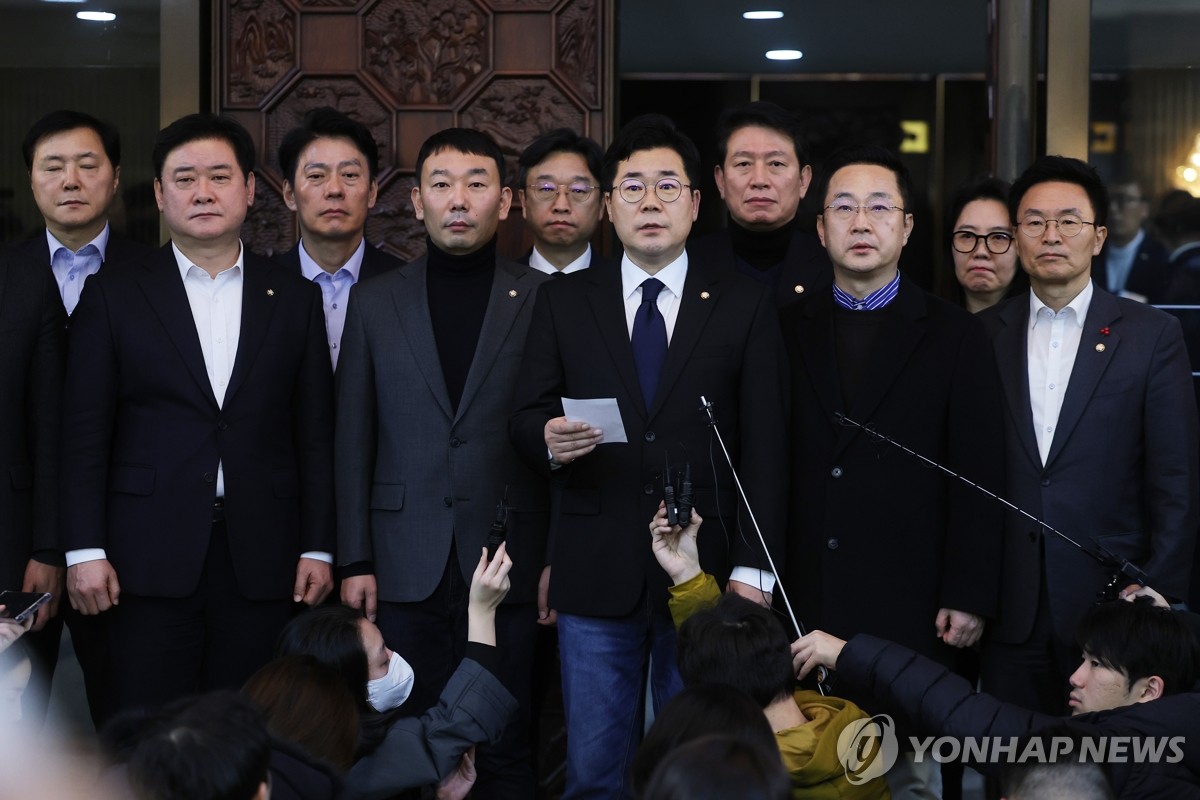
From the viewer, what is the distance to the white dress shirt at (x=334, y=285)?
401cm

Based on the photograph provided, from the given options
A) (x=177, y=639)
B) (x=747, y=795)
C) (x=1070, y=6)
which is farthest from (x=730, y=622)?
(x=1070, y=6)

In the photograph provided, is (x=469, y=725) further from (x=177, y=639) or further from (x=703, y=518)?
→ (x=177, y=639)

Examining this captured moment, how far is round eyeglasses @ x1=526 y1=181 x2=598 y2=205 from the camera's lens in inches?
166

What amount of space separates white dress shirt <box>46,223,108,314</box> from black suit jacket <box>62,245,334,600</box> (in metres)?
0.44

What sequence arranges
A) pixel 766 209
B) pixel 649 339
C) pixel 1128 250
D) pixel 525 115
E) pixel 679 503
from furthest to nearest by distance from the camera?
pixel 1128 250, pixel 525 115, pixel 766 209, pixel 649 339, pixel 679 503

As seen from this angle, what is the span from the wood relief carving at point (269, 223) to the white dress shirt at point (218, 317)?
1178 mm

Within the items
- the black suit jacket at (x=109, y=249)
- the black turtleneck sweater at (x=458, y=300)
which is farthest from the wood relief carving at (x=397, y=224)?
the black turtleneck sweater at (x=458, y=300)

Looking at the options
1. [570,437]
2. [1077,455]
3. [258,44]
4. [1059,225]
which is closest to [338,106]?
[258,44]

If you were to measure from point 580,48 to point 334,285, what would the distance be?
127 cm

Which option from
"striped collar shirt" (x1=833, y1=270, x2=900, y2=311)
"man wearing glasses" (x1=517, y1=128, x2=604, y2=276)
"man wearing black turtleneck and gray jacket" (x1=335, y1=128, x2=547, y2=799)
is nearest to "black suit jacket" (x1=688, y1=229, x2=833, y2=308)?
"striped collar shirt" (x1=833, y1=270, x2=900, y2=311)

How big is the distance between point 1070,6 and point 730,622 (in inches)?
118

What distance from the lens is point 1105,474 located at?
3.53 m

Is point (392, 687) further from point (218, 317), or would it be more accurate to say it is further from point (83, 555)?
point (218, 317)

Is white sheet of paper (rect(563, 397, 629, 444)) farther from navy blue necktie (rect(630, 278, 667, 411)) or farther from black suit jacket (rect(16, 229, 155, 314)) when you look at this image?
black suit jacket (rect(16, 229, 155, 314))
